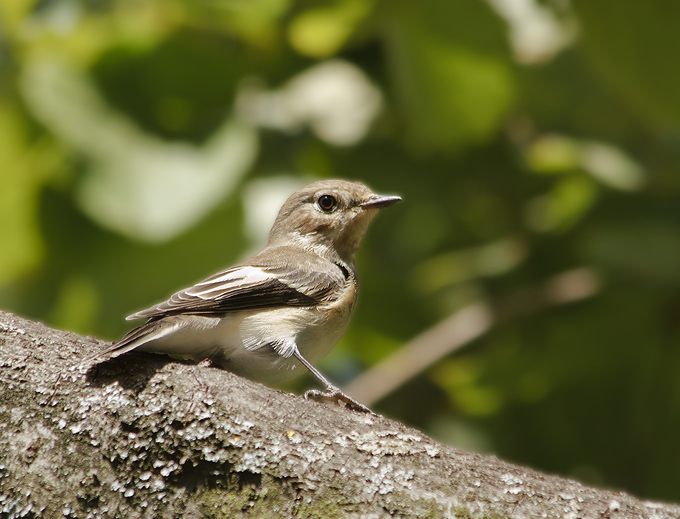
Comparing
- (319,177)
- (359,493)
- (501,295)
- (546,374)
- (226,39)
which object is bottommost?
(546,374)

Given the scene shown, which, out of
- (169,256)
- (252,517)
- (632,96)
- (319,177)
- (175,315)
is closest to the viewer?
(252,517)

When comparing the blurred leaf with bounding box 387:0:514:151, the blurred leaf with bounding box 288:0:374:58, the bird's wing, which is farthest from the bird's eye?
the blurred leaf with bounding box 288:0:374:58

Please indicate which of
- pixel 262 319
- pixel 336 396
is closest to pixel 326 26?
pixel 262 319

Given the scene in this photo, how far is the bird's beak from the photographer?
182 inches

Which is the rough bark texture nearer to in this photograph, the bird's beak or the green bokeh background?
the bird's beak

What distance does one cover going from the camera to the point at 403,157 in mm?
5930

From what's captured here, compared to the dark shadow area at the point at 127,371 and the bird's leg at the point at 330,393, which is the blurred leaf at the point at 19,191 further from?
the dark shadow area at the point at 127,371

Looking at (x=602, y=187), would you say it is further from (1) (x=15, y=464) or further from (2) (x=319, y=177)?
(1) (x=15, y=464)

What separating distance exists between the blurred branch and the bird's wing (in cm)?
150

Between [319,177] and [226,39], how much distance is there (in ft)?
4.02

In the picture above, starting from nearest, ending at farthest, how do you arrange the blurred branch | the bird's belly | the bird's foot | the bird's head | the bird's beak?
the bird's foot
the bird's belly
the bird's beak
the bird's head
the blurred branch

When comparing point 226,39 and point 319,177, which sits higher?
point 226,39

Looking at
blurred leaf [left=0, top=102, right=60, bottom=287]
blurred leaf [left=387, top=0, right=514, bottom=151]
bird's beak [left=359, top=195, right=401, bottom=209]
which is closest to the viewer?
bird's beak [left=359, top=195, right=401, bottom=209]

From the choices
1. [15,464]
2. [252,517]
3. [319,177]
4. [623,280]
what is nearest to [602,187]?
[623,280]
